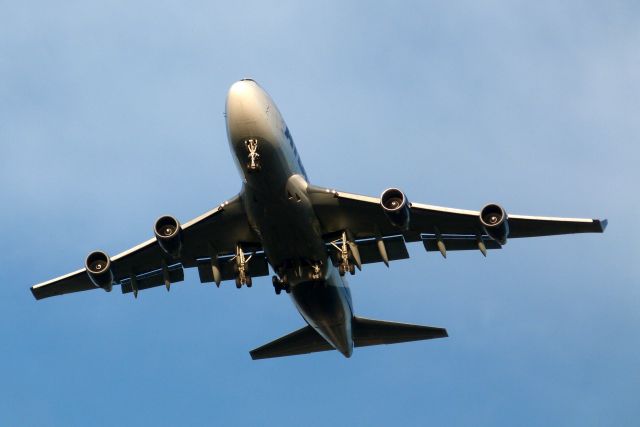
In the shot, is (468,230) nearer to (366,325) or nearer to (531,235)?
(531,235)

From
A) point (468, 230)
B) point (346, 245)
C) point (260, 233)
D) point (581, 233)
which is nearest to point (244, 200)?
point (260, 233)

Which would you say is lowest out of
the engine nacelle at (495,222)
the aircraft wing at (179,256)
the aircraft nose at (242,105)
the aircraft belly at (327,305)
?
the aircraft belly at (327,305)

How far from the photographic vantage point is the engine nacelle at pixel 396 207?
38281 millimetres

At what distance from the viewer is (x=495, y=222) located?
38656mm

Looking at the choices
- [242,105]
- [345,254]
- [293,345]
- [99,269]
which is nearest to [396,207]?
[345,254]

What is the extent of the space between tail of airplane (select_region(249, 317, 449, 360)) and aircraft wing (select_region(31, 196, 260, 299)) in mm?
4635

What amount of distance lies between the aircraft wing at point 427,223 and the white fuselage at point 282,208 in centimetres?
73

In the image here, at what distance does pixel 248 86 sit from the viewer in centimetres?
3812

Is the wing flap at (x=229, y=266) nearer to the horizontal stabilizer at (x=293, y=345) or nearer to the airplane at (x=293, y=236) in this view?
the airplane at (x=293, y=236)

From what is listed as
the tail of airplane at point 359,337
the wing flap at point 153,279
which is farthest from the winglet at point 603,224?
the wing flap at point 153,279

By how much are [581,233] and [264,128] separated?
450 inches

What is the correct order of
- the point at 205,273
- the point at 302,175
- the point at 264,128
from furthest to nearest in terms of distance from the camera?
the point at 205,273 → the point at 302,175 → the point at 264,128

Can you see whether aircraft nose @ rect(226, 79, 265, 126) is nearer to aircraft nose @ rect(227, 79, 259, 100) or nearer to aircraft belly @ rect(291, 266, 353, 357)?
aircraft nose @ rect(227, 79, 259, 100)

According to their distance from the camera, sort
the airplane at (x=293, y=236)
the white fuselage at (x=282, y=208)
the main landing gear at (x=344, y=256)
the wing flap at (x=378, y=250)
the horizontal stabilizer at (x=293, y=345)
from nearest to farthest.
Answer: the white fuselage at (x=282, y=208), the airplane at (x=293, y=236), the main landing gear at (x=344, y=256), the wing flap at (x=378, y=250), the horizontal stabilizer at (x=293, y=345)
